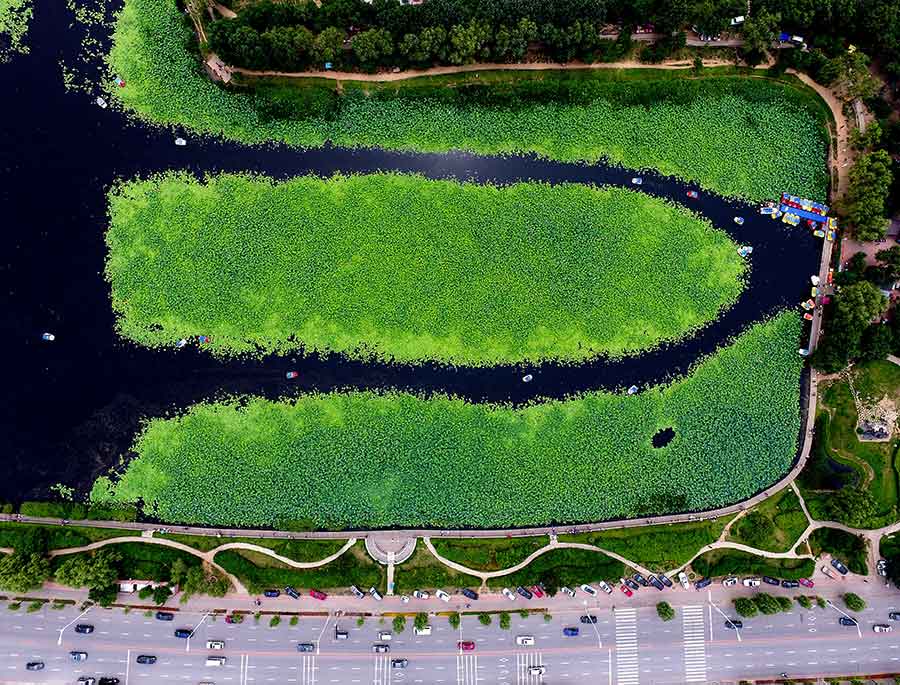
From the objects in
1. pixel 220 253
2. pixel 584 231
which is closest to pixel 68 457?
pixel 220 253

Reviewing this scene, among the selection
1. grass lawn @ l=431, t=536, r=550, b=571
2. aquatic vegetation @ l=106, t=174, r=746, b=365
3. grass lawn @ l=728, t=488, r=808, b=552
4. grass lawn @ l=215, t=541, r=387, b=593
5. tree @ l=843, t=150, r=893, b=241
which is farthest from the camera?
aquatic vegetation @ l=106, t=174, r=746, b=365

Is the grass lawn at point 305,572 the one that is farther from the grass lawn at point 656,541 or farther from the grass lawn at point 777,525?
the grass lawn at point 777,525

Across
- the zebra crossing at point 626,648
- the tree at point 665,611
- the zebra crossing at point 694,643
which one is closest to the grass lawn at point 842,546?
the zebra crossing at point 694,643

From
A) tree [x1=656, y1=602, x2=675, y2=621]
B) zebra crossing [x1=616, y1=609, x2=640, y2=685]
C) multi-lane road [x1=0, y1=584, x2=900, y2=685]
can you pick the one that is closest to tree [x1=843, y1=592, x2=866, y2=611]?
multi-lane road [x1=0, y1=584, x2=900, y2=685]

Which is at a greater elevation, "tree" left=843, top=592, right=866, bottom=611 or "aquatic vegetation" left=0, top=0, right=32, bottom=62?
"aquatic vegetation" left=0, top=0, right=32, bottom=62

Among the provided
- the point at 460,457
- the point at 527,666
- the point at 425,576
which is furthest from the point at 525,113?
the point at 527,666

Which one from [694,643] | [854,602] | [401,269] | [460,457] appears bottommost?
[694,643]

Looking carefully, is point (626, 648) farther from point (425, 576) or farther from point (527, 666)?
point (425, 576)

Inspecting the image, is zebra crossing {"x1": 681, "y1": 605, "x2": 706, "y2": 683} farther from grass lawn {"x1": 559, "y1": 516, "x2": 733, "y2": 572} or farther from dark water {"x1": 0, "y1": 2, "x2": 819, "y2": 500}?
dark water {"x1": 0, "y1": 2, "x2": 819, "y2": 500}
